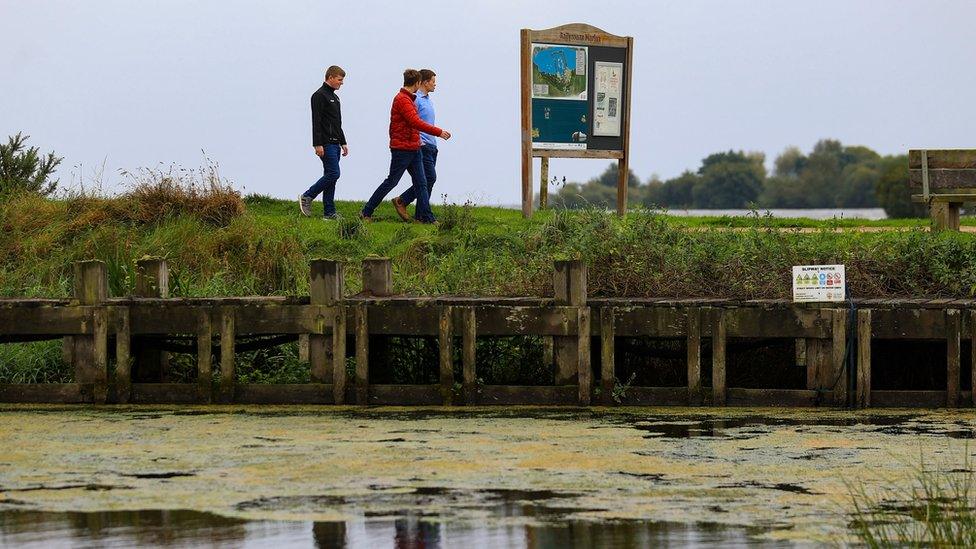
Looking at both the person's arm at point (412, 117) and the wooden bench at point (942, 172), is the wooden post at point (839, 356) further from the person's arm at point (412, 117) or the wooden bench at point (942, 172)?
the person's arm at point (412, 117)

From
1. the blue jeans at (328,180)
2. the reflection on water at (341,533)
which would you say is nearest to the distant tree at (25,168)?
the blue jeans at (328,180)

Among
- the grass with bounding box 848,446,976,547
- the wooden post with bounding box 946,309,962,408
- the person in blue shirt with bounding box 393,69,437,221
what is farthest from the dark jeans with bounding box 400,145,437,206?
the grass with bounding box 848,446,976,547

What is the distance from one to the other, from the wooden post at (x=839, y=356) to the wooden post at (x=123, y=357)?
6222mm

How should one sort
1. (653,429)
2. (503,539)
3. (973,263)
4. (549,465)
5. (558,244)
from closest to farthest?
(503,539) → (549,465) → (653,429) → (973,263) → (558,244)

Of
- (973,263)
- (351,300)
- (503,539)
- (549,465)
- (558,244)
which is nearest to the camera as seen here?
(503,539)

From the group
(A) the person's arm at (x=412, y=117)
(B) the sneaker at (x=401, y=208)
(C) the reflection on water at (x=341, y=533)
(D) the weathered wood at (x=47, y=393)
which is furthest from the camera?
(B) the sneaker at (x=401, y=208)

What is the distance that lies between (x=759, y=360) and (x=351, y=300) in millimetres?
3830

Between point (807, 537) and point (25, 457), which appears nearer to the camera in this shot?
point (807, 537)

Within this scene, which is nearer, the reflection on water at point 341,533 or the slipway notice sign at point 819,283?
the reflection on water at point 341,533

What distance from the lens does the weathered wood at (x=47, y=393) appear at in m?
15.5

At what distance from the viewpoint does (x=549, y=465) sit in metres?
11.6

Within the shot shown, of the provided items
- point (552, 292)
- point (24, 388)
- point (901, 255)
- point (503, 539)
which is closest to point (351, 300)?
point (552, 292)

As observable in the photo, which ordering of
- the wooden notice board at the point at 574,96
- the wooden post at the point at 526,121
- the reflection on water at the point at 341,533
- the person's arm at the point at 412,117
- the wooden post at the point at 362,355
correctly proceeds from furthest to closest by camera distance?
the wooden notice board at the point at 574,96
the wooden post at the point at 526,121
the person's arm at the point at 412,117
the wooden post at the point at 362,355
the reflection on water at the point at 341,533

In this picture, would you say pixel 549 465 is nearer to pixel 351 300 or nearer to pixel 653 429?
pixel 653 429
